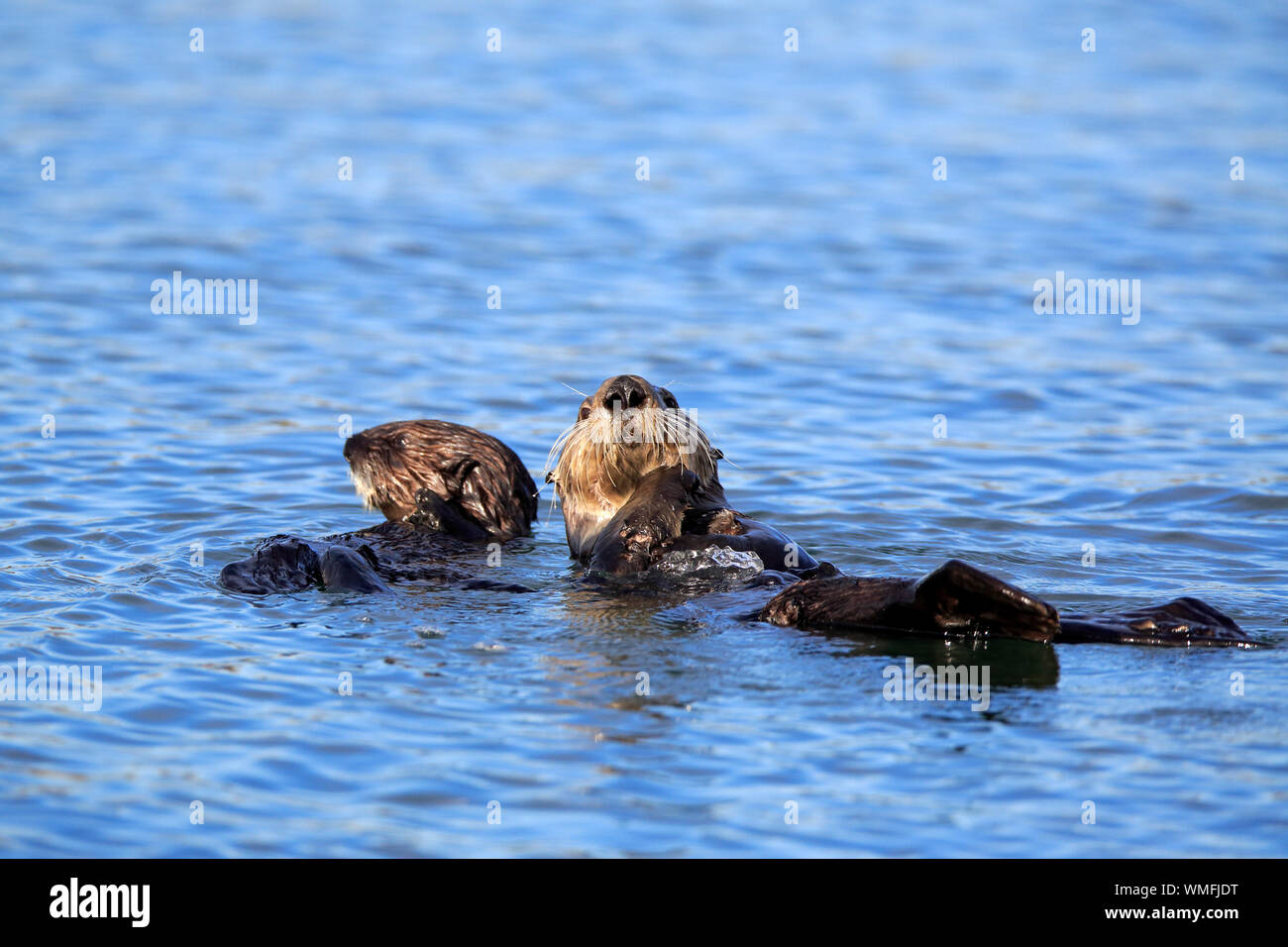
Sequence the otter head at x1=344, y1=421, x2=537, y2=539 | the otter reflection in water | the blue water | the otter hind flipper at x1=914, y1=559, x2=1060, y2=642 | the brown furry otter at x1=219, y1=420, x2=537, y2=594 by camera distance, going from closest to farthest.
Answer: the blue water, the otter hind flipper at x1=914, y1=559, x2=1060, y2=642, the otter reflection in water, the brown furry otter at x1=219, y1=420, x2=537, y2=594, the otter head at x1=344, y1=421, x2=537, y2=539

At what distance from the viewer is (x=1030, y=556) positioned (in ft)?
23.9

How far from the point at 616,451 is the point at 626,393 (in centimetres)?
29

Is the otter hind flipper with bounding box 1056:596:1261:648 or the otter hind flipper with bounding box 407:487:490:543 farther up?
the otter hind flipper with bounding box 407:487:490:543

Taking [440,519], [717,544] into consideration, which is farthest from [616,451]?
[440,519]

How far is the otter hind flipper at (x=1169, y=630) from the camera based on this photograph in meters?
5.44

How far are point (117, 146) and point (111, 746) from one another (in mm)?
13114

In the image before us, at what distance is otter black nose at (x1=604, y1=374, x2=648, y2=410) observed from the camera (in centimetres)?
638

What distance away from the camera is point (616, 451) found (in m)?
6.52

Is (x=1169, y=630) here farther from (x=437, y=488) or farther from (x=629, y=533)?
(x=437, y=488)

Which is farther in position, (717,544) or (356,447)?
(356,447)

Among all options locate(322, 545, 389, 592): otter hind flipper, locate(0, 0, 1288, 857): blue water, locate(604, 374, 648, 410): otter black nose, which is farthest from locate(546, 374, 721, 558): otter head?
locate(322, 545, 389, 592): otter hind flipper

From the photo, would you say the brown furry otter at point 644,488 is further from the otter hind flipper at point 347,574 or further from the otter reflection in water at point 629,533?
the otter hind flipper at point 347,574

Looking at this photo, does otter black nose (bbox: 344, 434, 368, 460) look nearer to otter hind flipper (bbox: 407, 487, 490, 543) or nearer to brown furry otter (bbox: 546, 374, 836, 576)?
otter hind flipper (bbox: 407, 487, 490, 543)
